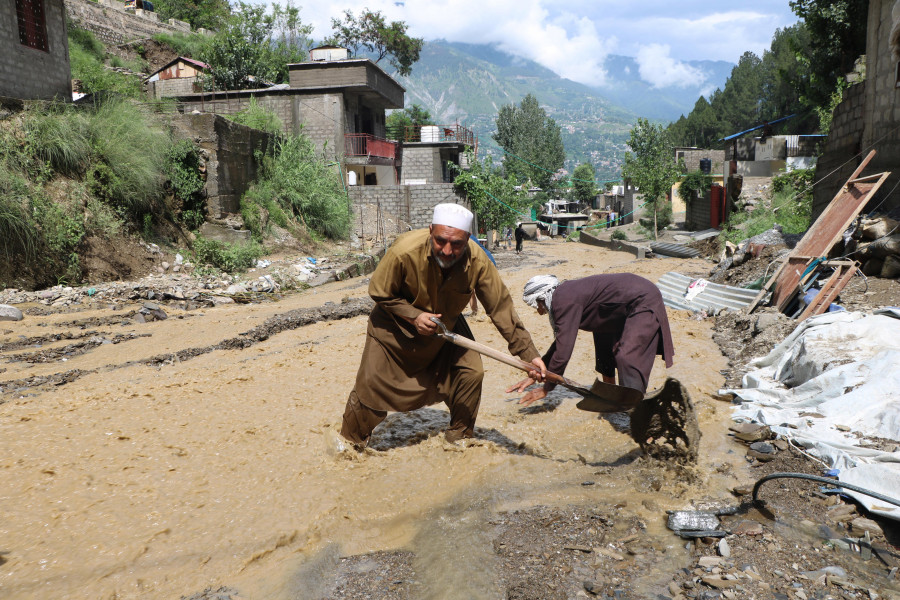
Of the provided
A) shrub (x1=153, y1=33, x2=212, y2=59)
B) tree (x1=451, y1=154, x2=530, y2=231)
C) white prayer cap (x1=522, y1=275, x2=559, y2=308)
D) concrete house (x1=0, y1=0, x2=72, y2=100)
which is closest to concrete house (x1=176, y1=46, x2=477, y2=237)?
tree (x1=451, y1=154, x2=530, y2=231)

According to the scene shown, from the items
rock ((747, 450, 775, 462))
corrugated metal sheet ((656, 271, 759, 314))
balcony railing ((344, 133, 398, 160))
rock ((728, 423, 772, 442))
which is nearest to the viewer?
rock ((747, 450, 775, 462))

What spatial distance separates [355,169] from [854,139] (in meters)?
18.8

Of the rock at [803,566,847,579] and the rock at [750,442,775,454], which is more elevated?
the rock at [803,566,847,579]

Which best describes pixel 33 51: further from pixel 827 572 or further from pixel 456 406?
pixel 827 572

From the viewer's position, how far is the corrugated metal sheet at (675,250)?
19.1 meters

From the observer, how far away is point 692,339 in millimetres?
7645

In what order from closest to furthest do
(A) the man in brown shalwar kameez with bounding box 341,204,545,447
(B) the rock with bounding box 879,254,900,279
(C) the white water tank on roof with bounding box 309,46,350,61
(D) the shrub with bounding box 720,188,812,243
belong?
(A) the man in brown shalwar kameez with bounding box 341,204,545,447 → (B) the rock with bounding box 879,254,900,279 → (D) the shrub with bounding box 720,188,812,243 → (C) the white water tank on roof with bounding box 309,46,350,61

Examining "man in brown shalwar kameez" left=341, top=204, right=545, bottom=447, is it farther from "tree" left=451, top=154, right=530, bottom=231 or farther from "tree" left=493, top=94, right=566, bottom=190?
"tree" left=493, top=94, right=566, bottom=190

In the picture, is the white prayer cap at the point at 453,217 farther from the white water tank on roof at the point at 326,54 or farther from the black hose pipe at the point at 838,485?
the white water tank on roof at the point at 326,54

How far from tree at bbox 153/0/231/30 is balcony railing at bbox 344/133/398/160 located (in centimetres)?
2228

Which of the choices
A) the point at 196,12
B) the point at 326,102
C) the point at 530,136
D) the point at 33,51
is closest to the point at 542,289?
the point at 33,51

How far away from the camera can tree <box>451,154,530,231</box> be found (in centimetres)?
2331

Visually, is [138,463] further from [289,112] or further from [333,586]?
[289,112]

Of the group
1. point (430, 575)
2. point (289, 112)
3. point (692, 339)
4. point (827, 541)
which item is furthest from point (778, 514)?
point (289, 112)
